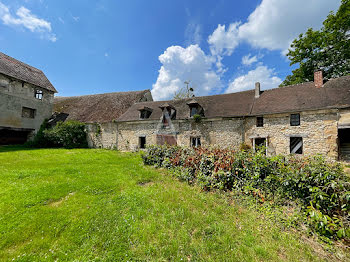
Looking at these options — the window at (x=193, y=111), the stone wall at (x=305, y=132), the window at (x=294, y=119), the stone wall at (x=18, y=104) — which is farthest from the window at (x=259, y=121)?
the stone wall at (x=18, y=104)

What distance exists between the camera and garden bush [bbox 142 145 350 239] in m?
2.83

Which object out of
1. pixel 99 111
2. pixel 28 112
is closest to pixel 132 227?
pixel 99 111

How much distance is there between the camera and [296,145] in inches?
395

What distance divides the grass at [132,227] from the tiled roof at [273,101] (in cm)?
965

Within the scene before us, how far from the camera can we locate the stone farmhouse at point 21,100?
1299 centimetres

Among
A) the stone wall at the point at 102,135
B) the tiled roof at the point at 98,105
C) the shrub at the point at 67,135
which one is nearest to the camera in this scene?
the shrub at the point at 67,135

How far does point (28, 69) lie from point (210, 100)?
21.0 metres

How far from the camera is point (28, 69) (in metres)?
16.1

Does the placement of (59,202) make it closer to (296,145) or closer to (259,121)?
(259,121)

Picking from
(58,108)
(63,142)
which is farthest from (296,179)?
(58,108)

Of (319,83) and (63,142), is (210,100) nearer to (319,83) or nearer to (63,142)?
(319,83)

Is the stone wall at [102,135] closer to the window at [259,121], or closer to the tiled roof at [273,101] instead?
Result: the tiled roof at [273,101]

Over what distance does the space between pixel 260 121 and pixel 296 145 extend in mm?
2847

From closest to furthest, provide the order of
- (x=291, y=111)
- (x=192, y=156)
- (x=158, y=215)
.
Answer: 1. (x=158, y=215)
2. (x=192, y=156)
3. (x=291, y=111)
